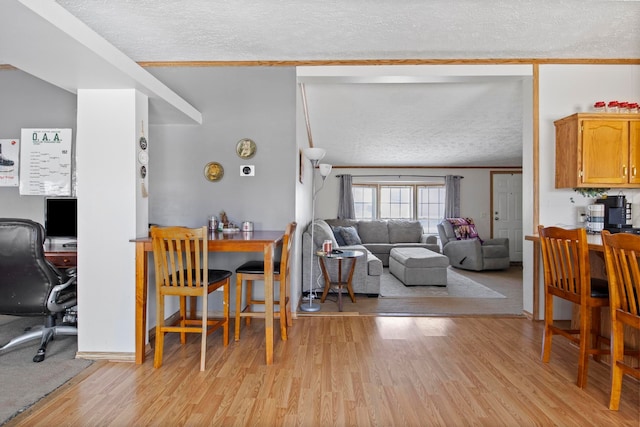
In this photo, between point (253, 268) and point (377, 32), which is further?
point (253, 268)

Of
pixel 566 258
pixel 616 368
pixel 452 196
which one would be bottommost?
pixel 616 368

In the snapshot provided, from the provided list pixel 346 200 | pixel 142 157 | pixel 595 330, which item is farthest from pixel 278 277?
pixel 346 200

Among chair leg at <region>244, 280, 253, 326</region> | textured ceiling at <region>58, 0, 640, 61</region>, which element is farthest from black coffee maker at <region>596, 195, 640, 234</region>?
chair leg at <region>244, 280, 253, 326</region>

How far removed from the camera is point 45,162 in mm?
3594

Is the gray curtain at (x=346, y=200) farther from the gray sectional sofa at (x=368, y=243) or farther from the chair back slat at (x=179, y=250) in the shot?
the chair back slat at (x=179, y=250)

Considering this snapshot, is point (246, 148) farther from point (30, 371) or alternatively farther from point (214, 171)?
point (30, 371)

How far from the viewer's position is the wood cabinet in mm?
3230

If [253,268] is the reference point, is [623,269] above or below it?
above

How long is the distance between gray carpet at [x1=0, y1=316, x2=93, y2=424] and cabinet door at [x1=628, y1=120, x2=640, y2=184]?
4.56m

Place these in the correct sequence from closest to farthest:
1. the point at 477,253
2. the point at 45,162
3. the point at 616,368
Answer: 1. the point at 616,368
2. the point at 45,162
3. the point at 477,253

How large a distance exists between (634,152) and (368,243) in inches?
170

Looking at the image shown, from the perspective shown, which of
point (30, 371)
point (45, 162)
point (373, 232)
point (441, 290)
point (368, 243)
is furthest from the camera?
point (373, 232)

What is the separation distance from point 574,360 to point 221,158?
3301 mm

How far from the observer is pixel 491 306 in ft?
13.3
